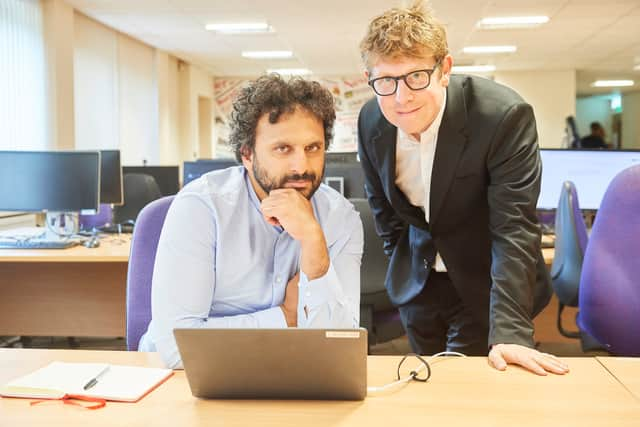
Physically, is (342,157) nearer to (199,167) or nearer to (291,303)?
(199,167)

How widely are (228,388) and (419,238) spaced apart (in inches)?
37.3

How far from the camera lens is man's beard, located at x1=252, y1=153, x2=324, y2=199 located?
1.41 m

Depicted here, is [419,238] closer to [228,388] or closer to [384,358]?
[384,358]

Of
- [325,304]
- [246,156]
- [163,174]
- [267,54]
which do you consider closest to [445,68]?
[246,156]

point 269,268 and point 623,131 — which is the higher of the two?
point 623,131

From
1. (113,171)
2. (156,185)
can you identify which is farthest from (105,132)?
(113,171)

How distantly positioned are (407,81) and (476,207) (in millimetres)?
479

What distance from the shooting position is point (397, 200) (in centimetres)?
181

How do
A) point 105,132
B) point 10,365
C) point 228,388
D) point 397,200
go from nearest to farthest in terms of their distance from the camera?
point 228,388, point 10,365, point 397,200, point 105,132

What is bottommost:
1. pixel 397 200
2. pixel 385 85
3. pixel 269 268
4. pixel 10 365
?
pixel 10 365

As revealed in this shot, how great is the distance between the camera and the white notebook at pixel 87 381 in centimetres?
111

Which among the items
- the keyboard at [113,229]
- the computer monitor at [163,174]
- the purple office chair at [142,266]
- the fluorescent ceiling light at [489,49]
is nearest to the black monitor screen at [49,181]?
the keyboard at [113,229]

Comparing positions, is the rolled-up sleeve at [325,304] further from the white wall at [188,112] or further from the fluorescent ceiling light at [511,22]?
the white wall at [188,112]

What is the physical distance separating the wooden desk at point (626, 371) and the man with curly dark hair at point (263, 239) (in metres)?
0.56
